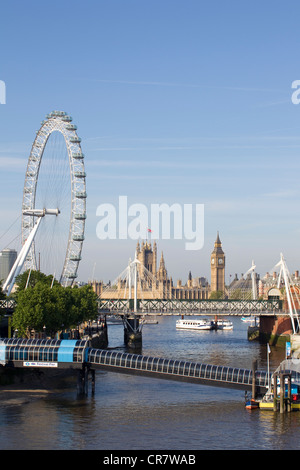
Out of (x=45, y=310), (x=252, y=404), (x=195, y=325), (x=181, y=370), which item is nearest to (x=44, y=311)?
(x=45, y=310)

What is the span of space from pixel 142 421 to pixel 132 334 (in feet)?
205

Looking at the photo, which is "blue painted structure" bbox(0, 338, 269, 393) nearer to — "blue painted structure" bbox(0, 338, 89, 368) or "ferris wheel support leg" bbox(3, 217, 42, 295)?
"blue painted structure" bbox(0, 338, 89, 368)

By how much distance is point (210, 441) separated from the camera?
1754 inches

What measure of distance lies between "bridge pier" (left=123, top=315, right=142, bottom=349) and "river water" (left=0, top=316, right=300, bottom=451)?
133 ft

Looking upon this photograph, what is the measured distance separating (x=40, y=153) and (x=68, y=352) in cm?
4791

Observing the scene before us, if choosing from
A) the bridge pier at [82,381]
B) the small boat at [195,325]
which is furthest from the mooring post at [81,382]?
the small boat at [195,325]

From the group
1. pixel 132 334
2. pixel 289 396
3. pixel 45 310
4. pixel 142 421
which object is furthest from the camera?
pixel 132 334

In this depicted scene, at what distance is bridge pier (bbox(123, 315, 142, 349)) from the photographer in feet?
362

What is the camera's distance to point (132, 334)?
11288cm

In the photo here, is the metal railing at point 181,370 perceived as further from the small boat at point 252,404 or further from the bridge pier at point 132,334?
the bridge pier at point 132,334

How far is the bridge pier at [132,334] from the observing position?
110 meters

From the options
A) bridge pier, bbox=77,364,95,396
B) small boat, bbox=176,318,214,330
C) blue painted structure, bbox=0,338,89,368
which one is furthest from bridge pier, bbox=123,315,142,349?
small boat, bbox=176,318,214,330

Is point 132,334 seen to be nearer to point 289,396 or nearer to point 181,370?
point 181,370
